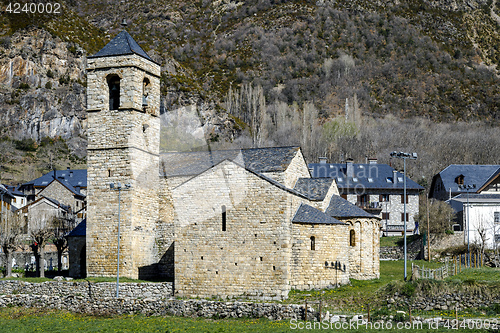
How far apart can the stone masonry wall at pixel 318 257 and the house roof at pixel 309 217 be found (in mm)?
247

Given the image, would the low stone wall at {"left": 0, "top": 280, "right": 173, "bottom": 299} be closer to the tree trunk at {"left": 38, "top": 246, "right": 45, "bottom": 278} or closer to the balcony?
the tree trunk at {"left": 38, "top": 246, "right": 45, "bottom": 278}

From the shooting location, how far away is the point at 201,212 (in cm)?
3328

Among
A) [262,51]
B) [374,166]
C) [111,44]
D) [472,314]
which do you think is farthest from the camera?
[262,51]

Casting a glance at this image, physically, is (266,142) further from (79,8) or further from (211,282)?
(79,8)

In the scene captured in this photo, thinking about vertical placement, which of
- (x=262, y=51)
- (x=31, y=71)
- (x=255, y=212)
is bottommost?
(x=255, y=212)

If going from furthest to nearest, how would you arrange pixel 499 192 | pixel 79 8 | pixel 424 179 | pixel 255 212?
pixel 79 8 → pixel 424 179 → pixel 499 192 → pixel 255 212

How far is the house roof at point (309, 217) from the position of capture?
33.2 m

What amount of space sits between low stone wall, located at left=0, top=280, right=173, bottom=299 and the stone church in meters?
1.19

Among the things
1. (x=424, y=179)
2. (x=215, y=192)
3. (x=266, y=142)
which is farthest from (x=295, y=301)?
(x=266, y=142)

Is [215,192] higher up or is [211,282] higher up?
[215,192]

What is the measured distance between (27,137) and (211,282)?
8581 cm

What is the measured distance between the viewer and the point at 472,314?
25.6 metres

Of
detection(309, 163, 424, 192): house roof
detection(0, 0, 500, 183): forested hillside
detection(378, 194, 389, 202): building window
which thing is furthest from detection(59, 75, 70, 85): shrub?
detection(378, 194, 389, 202): building window

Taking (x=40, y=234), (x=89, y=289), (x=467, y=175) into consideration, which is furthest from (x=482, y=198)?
(x=40, y=234)
